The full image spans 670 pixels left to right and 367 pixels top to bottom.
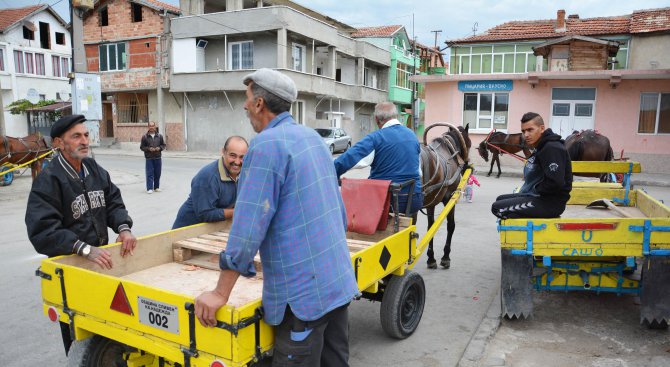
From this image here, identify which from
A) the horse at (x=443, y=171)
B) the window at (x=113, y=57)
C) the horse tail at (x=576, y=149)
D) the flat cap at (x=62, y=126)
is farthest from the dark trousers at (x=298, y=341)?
the window at (x=113, y=57)

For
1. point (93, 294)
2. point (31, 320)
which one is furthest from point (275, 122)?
point (31, 320)

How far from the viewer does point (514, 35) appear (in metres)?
27.9

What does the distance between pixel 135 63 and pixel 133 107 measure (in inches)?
121

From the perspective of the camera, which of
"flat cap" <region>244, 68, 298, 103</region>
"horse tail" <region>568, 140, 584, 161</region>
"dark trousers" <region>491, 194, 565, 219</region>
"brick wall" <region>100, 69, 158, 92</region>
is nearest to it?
"flat cap" <region>244, 68, 298, 103</region>

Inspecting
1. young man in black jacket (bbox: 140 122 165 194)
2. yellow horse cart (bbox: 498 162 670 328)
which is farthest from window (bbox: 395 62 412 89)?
yellow horse cart (bbox: 498 162 670 328)

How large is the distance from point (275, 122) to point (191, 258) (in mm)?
1907

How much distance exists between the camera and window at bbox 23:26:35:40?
120 feet

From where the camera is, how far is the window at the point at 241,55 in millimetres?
29422

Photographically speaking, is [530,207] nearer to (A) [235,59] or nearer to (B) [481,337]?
(B) [481,337]

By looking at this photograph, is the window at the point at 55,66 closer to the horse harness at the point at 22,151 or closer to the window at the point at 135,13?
the window at the point at 135,13

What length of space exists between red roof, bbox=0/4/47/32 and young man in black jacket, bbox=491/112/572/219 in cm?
4004

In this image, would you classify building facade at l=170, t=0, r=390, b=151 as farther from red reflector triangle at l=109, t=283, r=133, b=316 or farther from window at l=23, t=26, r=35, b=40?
red reflector triangle at l=109, t=283, r=133, b=316

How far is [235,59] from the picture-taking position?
3000 centimetres

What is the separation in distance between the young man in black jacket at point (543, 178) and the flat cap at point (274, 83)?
10.2ft
